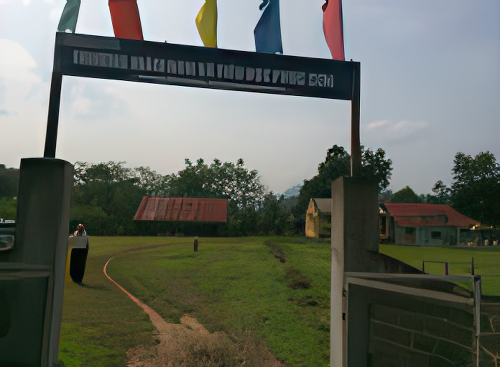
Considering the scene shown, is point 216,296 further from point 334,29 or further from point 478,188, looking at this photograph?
point 478,188

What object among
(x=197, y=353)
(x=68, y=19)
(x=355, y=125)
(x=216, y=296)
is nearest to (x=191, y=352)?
(x=197, y=353)

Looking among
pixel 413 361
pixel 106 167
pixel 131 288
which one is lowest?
pixel 131 288

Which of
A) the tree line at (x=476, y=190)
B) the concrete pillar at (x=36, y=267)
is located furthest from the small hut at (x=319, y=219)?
the concrete pillar at (x=36, y=267)

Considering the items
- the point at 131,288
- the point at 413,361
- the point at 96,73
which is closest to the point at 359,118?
the point at 413,361

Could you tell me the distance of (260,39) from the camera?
21.0ft

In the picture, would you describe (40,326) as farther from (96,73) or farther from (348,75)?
(348,75)

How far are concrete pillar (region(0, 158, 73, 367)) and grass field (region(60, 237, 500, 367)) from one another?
2850 millimetres

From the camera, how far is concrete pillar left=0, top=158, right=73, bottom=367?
489 cm

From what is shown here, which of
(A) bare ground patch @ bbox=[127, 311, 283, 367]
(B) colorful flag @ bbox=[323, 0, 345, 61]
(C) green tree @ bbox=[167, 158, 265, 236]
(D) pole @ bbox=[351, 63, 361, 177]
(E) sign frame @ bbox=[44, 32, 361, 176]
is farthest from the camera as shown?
(C) green tree @ bbox=[167, 158, 265, 236]

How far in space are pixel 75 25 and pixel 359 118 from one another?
4574 millimetres

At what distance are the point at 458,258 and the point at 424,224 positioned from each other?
3353 mm

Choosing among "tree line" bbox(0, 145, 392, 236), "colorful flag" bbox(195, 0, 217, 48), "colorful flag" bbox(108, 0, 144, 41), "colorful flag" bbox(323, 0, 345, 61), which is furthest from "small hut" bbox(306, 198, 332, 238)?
"colorful flag" bbox(108, 0, 144, 41)

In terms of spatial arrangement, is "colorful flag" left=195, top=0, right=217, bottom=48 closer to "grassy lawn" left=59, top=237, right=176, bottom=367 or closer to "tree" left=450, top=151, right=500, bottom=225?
"grassy lawn" left=59, top=237, right=176, bottom=367

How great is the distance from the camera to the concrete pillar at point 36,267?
4.89 meters
